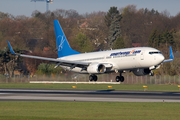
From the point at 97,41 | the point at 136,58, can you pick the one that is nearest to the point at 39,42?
the point at 97,41

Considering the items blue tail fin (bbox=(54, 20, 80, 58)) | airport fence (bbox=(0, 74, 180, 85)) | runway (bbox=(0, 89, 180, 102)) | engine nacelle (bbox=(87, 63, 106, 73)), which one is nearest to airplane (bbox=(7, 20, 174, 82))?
engine nacelle (bbox=(87, 63, 106, 73))

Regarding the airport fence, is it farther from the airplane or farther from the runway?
the airplane

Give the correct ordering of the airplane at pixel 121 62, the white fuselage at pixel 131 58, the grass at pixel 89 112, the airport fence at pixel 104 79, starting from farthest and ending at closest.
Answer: the airport fence at pixel 104 79 < the airplane at pixel 121 62 < the white fuselage at pixel 131 58 < the grass at pixel 89 112

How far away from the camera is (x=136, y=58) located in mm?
56375

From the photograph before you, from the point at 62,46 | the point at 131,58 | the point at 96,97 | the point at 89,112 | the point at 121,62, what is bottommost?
the point at 89,112

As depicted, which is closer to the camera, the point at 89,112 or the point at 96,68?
the point at 89,112

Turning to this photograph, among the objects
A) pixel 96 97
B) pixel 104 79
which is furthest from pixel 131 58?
pixel 104 79

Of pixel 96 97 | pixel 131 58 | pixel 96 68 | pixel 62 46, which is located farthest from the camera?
pixel 62 46

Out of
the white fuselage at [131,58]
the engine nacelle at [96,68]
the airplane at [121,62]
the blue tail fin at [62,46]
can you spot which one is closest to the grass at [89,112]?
the white fuselage at [131,58]

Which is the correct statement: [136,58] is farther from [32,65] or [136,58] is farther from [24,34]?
[24,34]

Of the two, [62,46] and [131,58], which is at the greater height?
[62,46]

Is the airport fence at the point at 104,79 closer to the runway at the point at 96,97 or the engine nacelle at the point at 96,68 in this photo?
the runway at the point at 96,97

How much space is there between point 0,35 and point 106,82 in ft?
287

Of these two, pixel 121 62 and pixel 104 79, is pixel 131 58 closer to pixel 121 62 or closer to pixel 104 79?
pixel 121 62
